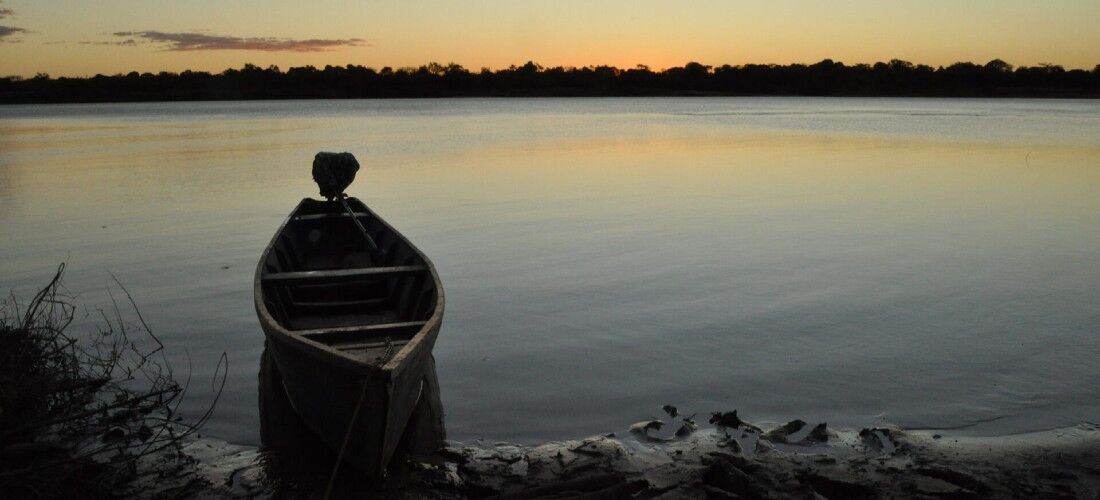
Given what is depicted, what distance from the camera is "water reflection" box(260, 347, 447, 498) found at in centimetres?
541

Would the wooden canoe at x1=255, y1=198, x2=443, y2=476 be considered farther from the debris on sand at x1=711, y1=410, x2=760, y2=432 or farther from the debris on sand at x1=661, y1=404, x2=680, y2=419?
the debris on sand at x1=711, y1=410, x2=760, y2=432

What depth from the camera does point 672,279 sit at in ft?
→ 37.9

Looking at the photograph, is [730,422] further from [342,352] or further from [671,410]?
[342,352]

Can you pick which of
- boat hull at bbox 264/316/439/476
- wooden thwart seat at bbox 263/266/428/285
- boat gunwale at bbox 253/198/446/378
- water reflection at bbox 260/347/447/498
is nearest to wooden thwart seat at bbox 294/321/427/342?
boat gunwale at bbox 253/198/446/378

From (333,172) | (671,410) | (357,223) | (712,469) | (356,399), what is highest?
(333,172)

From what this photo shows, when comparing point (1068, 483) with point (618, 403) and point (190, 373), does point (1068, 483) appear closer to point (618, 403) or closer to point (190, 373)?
point (618, 403)

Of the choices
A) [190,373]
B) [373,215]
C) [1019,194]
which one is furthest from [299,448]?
[1019,194]

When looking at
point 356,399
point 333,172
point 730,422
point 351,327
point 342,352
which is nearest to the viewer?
point 356,399

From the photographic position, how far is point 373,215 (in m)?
11.9

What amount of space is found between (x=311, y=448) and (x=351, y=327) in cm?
90

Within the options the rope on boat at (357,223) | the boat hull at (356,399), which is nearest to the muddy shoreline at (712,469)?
the boat hull at (356,399)

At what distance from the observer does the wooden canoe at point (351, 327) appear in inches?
197

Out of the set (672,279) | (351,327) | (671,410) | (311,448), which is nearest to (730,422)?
(671,410)

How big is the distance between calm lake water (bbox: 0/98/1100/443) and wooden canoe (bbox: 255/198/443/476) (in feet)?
2.53
